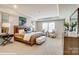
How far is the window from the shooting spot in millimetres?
2189

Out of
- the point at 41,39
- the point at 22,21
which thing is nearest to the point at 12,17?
the point at 22,21

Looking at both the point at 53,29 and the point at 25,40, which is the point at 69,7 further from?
the point at 25,40

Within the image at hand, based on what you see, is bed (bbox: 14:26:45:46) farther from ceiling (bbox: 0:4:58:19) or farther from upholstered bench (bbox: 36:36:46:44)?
ceiling (bbox: 0:4:58:19)

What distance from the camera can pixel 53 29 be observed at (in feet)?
7.18

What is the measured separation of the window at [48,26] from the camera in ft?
7.18

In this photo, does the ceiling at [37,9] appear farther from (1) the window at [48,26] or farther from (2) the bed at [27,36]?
(2) the bed at [27,36]

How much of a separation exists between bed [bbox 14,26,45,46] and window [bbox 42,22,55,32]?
0.12m

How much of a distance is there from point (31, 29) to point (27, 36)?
15 centimetres

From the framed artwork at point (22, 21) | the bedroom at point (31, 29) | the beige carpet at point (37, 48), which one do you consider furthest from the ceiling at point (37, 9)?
the beige carpet at point (37, 48)

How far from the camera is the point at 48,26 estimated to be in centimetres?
222

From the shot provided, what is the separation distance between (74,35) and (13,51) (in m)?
1.17

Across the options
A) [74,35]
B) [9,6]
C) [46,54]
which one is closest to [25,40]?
[46,54]

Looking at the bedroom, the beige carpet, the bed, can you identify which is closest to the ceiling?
the bedroom

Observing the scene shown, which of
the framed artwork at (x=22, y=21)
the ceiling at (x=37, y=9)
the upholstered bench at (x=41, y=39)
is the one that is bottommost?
the upholstered bench at (x=41, y=39)
